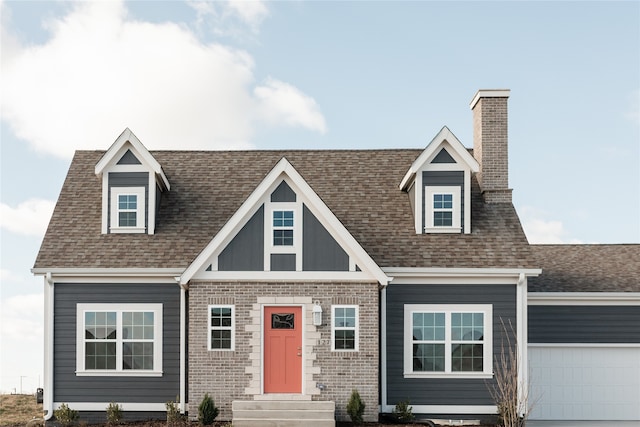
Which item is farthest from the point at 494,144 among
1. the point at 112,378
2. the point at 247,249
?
the point at 112,378

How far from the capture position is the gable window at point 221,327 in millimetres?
18031

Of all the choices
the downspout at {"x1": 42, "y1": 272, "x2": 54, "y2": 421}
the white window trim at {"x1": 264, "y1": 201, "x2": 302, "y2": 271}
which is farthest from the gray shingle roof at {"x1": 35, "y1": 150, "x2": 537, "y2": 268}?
the white window trim at {"x1": 264, "y1": 201, "x2": 302, "y2": 271}

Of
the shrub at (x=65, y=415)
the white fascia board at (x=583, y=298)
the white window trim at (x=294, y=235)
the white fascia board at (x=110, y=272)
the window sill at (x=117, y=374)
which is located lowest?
the shrub at (x=65, y=415)

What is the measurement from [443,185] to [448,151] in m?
0.89

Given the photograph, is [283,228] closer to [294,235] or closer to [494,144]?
[294,235]

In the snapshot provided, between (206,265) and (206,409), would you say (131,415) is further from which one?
(206,265)

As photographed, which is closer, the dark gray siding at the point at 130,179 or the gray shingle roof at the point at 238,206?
the gray shingle roof at the point at 238,206

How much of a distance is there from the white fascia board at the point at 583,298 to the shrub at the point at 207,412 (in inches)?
353

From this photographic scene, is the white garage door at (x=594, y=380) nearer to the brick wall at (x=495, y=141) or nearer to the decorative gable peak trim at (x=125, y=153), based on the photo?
the brick wall at (x=495, y=141)

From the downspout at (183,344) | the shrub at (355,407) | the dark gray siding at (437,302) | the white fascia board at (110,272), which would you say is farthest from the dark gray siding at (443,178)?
the downspout at (183,344)

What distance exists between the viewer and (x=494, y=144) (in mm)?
Result: 21172

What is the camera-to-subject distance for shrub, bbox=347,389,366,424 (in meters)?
17.6

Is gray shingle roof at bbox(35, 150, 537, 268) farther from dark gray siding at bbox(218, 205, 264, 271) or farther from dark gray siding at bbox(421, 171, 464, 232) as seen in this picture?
dark gray siding at bbox(218, 205, 264, 271)

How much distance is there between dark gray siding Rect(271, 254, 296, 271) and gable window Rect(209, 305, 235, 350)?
142 centimetres
